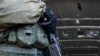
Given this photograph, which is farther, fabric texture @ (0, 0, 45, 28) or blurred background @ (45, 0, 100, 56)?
blurred background @ (45, 0, 100, 56)

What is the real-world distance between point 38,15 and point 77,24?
5.19 m

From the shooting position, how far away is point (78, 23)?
770cm

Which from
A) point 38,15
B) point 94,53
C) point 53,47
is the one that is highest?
point 38,15

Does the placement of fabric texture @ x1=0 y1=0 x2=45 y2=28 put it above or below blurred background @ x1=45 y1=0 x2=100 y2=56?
above

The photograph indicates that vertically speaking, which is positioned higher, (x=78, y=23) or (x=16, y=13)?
(x=16, y=13)

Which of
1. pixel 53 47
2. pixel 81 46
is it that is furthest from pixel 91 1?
pixel 53 47

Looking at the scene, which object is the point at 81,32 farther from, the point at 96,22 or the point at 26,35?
the point at 26,35

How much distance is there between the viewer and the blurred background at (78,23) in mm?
7352

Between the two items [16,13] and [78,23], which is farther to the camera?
[78,23]

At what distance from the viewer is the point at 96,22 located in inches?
303

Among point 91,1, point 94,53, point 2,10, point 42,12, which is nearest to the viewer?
point 2,10

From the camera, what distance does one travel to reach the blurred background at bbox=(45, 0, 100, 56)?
24.1 feet

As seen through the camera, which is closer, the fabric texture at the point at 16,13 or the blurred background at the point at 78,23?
the fabric texture at the point at 16,13

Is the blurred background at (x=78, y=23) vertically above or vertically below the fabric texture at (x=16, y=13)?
below
